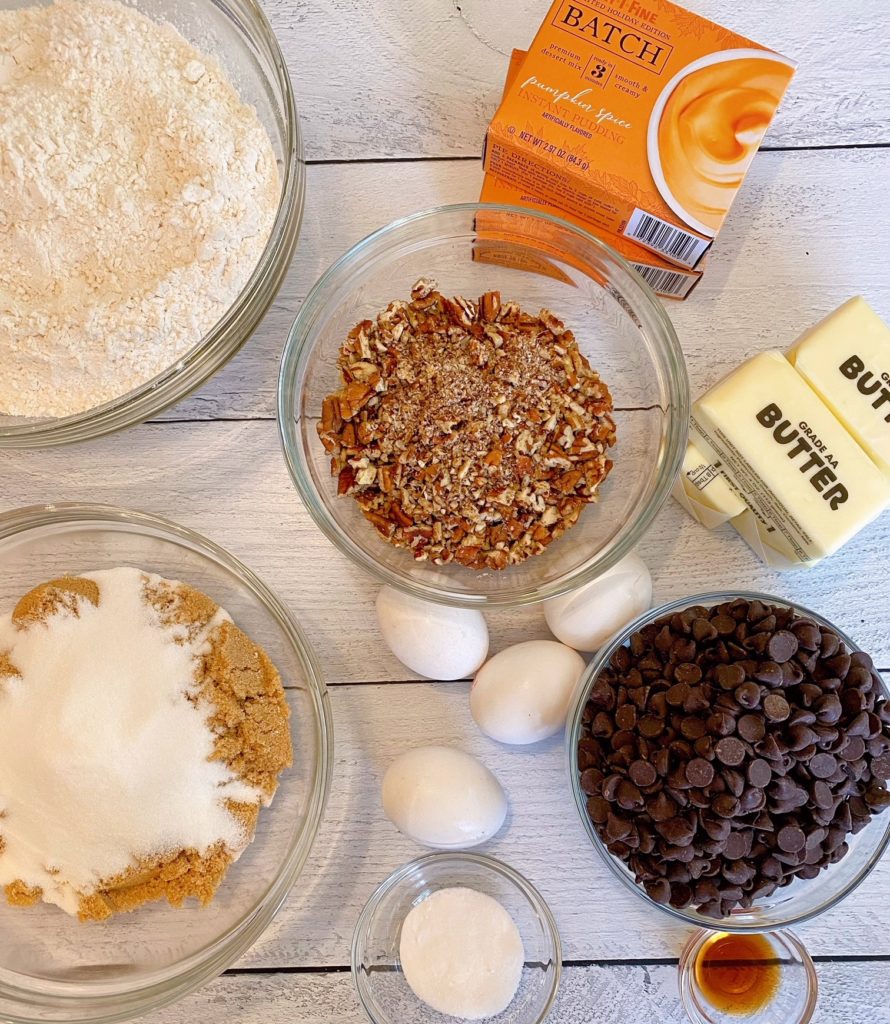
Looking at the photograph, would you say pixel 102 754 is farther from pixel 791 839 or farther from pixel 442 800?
pixel 791 839

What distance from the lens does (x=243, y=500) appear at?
1.17 m

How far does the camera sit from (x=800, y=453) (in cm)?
102

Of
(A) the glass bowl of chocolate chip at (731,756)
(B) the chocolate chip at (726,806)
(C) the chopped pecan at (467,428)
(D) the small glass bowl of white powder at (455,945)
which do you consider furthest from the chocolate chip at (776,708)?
(D) the small glass bowl of white powder at (455,945)

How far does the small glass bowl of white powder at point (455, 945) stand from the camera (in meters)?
1.10

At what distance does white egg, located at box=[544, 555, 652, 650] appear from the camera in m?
1.08

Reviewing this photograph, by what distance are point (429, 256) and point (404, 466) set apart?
0.33 metres

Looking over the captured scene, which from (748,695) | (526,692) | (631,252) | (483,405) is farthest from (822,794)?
(631,252)

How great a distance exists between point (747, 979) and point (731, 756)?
1.55ft

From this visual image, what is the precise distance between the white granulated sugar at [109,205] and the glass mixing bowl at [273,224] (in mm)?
29

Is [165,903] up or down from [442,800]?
down

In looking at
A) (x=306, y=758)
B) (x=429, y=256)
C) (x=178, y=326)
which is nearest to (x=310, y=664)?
(x=306, y=758)

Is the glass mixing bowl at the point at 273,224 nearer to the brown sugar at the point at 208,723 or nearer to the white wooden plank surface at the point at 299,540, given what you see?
the white wooden plank surface at the point at 299,540

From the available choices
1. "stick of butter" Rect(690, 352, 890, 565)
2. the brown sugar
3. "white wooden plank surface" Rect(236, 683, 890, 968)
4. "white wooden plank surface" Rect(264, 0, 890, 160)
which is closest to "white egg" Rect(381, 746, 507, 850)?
"white wooden plank surface" Rect(236, 683, 890, 968)

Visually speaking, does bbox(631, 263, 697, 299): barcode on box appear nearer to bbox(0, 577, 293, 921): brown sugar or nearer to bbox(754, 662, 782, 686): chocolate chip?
bbox(754, 662, 782, 686): chocolate chip
